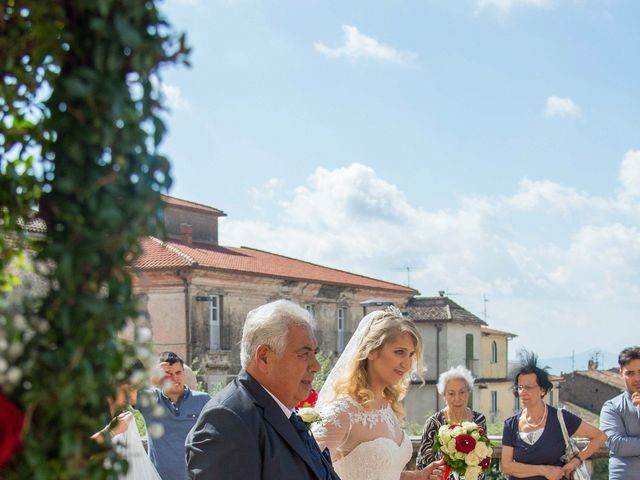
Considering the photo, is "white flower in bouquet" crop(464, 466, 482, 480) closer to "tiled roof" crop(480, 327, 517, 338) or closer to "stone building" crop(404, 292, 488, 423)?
"stone building" crop(404, 292, 488, 423)

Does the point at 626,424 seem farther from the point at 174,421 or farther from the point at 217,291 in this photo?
the point at 217,291

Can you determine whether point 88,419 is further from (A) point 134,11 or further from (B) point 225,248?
(B) point 225,248

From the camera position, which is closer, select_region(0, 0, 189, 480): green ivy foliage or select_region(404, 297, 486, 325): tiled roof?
select_region(0, 0, 189, 480): green ivy foliage

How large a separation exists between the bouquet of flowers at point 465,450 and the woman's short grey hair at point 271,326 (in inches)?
72.4

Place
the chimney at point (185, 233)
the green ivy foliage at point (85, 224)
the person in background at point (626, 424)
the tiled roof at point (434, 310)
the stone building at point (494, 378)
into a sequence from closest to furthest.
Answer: the green ivy foliage at point (85, 224) < the person in background at point (626, 424) < the chimney at point (185, 233) < the tiled roof at point (434, 310) < the stone building at point (494, 378)

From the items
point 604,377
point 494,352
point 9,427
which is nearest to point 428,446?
point 9,427

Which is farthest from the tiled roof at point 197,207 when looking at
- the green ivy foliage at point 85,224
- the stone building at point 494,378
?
the green ivy foliage at point 85,224

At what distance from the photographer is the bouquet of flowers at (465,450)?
15.1 feet

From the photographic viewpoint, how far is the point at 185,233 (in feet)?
96.8

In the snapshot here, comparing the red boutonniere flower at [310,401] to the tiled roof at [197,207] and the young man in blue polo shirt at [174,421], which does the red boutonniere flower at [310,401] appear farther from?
the tiled roof at [197,207]

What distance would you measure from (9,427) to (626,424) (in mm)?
5242

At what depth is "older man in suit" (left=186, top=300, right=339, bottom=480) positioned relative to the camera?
2787 millimetres

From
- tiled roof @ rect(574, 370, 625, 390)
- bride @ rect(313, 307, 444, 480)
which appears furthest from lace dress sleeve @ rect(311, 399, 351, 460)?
tiled roof @ rect(574, 370, 625, 390)

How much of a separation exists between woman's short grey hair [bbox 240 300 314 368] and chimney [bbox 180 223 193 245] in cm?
2659
